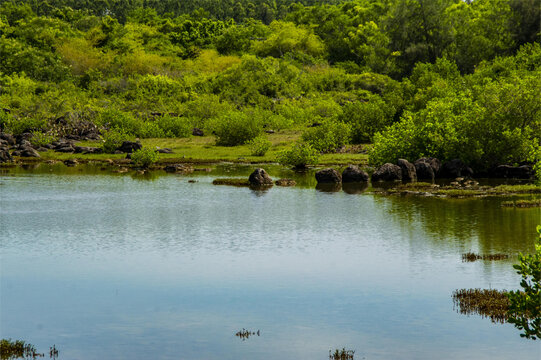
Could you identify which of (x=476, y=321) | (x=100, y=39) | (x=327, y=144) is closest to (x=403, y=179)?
(x=327, y=144)

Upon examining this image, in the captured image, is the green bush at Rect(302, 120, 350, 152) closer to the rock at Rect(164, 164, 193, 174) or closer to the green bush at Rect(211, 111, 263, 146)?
the green bush at Rect(211, 111, 263, 146)

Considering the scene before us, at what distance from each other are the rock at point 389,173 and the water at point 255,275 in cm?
718

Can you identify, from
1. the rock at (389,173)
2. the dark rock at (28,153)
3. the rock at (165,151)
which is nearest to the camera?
the rock at (389,173)

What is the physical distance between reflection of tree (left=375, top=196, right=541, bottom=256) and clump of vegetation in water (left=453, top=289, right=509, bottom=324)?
5625mm

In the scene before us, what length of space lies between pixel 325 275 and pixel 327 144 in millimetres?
41567

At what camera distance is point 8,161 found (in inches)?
2400

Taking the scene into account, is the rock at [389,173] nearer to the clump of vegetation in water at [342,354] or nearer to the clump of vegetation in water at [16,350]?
the clump of vegetation in water at [342,354]

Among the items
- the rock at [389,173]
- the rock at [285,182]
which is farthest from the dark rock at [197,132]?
the rock at [389,173]

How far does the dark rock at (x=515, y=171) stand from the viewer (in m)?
46.4

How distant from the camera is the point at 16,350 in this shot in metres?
15.6

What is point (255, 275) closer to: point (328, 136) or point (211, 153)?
point (328, 136)

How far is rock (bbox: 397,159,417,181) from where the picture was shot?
46500mm

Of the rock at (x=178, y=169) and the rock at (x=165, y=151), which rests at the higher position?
the rock at (x=165, y=151)

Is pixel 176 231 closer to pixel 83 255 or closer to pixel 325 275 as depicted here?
pixel 83 255
